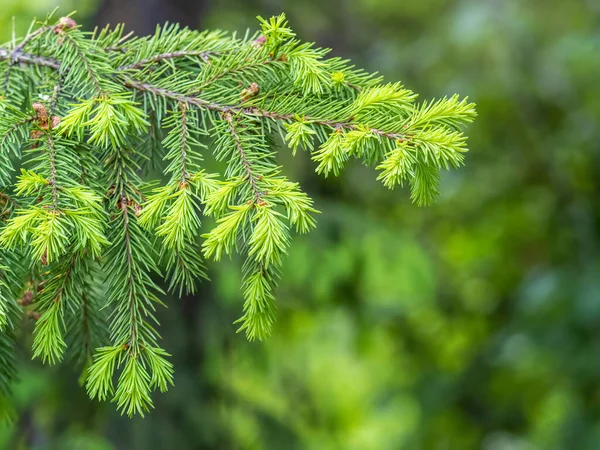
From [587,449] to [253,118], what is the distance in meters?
2.48

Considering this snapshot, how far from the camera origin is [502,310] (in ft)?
12.0

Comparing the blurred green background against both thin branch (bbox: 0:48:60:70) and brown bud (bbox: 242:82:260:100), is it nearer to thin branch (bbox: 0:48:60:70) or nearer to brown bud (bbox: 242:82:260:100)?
thin branch (bbox: 0:48:60:70)

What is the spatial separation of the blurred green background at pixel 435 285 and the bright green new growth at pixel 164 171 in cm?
131

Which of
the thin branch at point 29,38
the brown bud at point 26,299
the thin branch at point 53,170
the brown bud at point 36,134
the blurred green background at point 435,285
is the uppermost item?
the blurred green background at point 435,285

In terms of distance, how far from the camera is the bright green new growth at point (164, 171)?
81cm

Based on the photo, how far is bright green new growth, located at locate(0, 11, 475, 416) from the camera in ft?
2.67

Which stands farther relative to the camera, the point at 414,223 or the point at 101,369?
the point at 414,223

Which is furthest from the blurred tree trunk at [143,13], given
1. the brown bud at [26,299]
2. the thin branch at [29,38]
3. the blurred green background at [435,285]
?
the brown bud at [26,299]

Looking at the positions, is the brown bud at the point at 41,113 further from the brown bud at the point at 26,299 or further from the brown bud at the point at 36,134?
the brown bud at the point at 26,299

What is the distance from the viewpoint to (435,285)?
2.91 metres

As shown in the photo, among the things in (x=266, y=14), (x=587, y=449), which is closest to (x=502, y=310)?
(x=587, y=449)

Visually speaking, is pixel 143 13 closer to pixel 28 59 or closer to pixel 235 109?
pixel 28 59

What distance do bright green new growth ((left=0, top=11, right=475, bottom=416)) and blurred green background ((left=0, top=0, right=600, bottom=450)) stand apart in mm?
1305

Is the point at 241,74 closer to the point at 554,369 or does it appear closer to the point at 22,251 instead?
the point at 22,251
